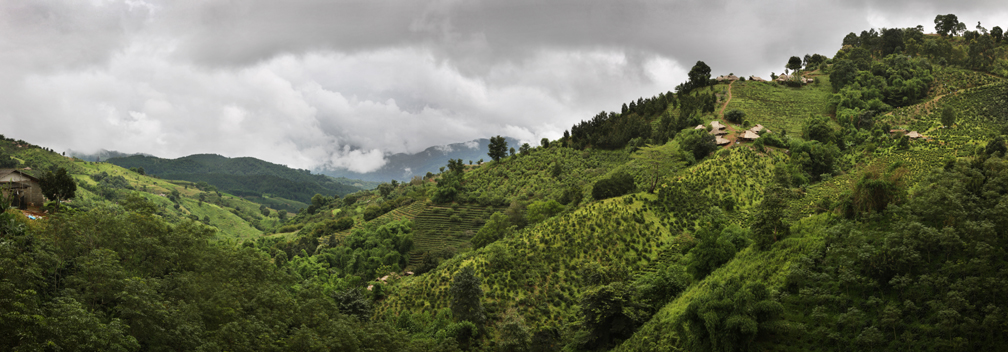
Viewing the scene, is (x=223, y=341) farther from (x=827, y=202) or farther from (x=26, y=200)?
(x=26, y=200)

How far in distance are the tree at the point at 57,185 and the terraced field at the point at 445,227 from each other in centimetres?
3329

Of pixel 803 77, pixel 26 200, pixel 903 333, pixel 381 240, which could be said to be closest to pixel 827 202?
pixel 903 333

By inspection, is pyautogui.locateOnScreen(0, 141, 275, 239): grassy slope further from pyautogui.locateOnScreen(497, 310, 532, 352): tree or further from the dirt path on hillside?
the dirt path on hillside

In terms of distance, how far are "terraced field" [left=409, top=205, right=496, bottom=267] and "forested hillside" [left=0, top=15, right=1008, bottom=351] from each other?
0.37m

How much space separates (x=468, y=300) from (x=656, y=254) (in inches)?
623

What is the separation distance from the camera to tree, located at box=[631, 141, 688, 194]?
45.9 metres

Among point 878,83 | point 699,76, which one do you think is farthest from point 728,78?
point 878,83

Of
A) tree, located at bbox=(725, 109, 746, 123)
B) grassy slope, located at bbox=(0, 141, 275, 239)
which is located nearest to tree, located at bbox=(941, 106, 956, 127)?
tree, located at bbox=(725, 109, 746, 123)

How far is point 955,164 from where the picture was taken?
1881 centimetres

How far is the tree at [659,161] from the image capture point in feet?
151

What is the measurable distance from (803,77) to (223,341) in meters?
102

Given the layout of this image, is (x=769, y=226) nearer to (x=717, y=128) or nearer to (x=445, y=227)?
(x=717, y=128)

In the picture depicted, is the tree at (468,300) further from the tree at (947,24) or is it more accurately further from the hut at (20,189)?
the tree at (947,24)

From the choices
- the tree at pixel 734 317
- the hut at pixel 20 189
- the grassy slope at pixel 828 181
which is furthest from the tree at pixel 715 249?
the hut at pixel 20 189
